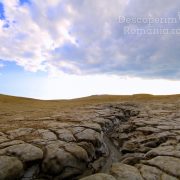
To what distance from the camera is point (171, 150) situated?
4441 millimetres

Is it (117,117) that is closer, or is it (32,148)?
(32,148)

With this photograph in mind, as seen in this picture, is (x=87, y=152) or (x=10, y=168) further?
(x=87, y=152)

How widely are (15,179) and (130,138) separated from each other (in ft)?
10.9

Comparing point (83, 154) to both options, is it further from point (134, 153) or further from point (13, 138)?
point (13, 138)

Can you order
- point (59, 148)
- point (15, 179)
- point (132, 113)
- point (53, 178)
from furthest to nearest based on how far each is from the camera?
1. point (132, 113)
2. point (59, 148)
3. point (53, 178)
4. point (15, 179)

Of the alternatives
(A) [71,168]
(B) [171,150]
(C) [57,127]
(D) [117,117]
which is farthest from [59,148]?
(D) [117,117]

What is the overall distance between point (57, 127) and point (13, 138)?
1252mm

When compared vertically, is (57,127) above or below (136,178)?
above

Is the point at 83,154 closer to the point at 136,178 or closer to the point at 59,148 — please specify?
the point at 59,148

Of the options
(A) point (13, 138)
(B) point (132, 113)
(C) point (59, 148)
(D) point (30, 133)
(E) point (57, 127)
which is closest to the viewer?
(C) point (59, 148)

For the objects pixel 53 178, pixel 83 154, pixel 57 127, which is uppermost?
pixel 57 127

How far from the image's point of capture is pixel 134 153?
16.5 feet

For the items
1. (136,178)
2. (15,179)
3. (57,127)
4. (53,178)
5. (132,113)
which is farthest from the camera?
(132,113)

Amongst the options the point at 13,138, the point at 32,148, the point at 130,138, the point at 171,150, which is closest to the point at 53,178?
the point at 32,148
